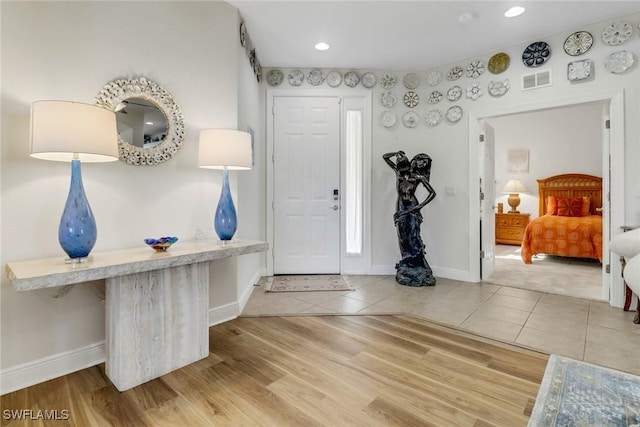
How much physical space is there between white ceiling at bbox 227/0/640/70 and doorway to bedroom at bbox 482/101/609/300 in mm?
1600

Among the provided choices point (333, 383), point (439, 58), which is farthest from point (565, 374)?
point (439, 58)

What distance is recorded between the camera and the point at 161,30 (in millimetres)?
2248

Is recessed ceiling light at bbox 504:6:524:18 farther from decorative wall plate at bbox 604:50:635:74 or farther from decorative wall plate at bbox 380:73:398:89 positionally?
decorative wall plate at bbox 380:73:398:89

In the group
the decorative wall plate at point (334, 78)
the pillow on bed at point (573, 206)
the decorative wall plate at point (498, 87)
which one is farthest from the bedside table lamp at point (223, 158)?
the pillow on bed at point (573, 206)

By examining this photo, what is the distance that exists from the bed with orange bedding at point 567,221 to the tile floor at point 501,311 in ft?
6.44

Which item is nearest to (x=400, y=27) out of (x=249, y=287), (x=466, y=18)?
(x=466, y=18)

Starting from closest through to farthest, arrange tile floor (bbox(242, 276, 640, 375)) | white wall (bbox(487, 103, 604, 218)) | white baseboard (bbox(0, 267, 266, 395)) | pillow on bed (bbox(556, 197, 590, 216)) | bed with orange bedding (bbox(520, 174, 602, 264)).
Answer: white baseboard (bbox(0, 267, 266, 395)) < tile floor (bbox(242, 276, 640, 375)) < bed with orange bedding (bbox(520, 174, 602, 264)) < pillow on bed (bbox(556, 197, 590, 216)) < white wall (bbox(487, 103, 604, 218))

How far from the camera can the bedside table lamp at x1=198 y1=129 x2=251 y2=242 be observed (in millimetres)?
2158

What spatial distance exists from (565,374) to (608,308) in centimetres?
166

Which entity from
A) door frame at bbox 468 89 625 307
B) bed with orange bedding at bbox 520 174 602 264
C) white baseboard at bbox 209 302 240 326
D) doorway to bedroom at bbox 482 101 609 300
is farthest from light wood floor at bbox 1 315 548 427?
bed with orange bedding at bbox 520 174 602 264

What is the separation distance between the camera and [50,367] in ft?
5.93

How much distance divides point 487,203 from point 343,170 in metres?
1.87

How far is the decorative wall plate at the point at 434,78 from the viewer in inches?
155

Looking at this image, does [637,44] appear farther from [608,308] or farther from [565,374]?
[565,374]
